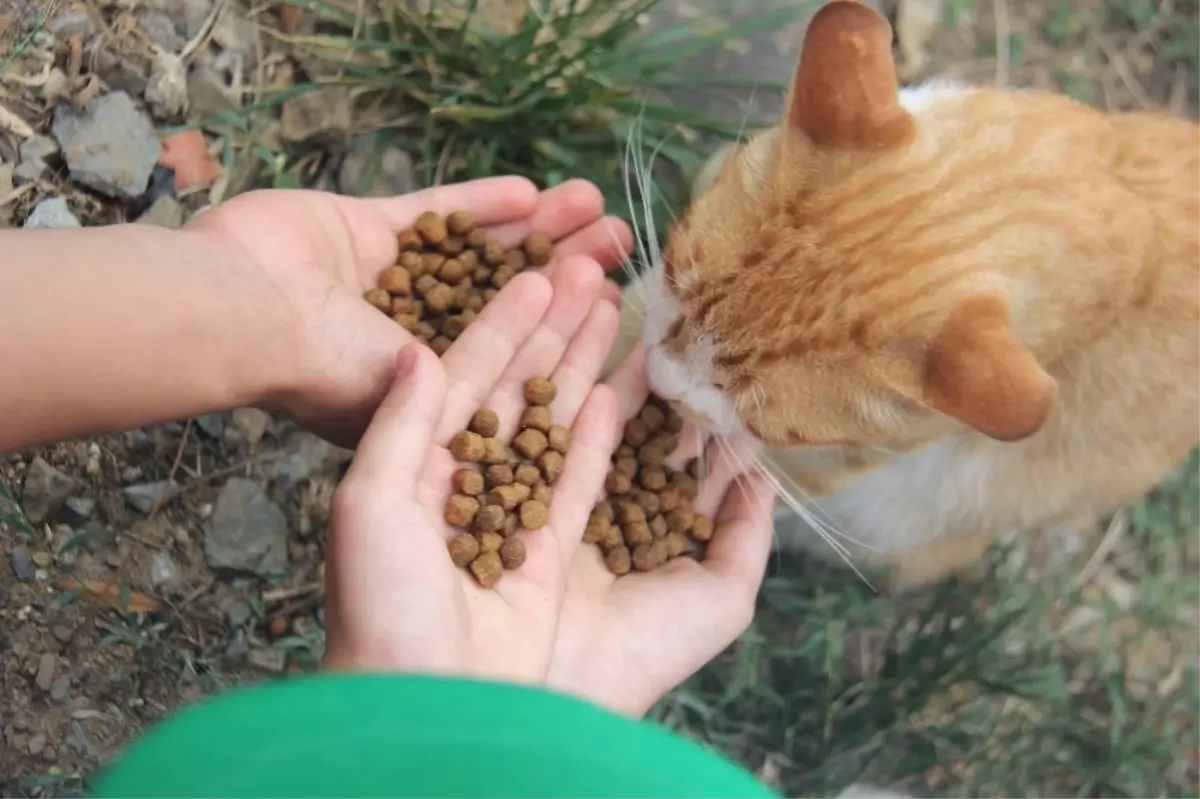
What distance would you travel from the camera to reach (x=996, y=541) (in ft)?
6.77

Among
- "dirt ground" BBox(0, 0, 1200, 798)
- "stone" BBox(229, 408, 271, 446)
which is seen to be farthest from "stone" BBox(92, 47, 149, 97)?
"stone" BBox(229, 408, 271, 446)

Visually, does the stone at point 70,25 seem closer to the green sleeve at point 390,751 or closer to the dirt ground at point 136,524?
the dirt ground at point 136,524

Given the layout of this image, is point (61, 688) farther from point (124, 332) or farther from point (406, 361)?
point (406, 361)

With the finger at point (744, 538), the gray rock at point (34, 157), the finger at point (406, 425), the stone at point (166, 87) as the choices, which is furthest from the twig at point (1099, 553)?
the gray rock at point (34, 157)

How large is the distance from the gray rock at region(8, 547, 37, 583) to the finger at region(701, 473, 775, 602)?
3.34 ft

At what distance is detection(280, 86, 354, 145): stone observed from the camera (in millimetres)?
1916

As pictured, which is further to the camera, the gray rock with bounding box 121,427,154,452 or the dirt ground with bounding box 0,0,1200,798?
the gray rock with bounding box 121,427,154,452

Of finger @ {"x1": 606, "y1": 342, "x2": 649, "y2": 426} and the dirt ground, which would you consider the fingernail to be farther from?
the dirt ground

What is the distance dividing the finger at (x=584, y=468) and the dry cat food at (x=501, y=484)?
16mm

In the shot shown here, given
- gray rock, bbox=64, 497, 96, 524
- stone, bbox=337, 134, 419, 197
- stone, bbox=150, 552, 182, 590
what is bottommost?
stone, bbox=150, 552, 182, 590

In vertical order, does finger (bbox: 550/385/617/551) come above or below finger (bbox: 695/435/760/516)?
above

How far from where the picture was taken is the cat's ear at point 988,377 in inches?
42.3

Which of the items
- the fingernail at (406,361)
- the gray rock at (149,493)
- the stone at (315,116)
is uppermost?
the stone at (315,116)

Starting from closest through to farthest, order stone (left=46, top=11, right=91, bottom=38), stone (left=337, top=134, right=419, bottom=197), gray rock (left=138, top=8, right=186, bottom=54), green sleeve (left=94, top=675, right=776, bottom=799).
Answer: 1. green sleeve (left=94, top=675, right=776, bottom=799)
2. stone (left=46, top=11, right=91, bottom=38)
3. gray rock (left=138, top=8, right=186, bottom=54)
4. stone (left=337, top=134, right=419, bottom=197)
